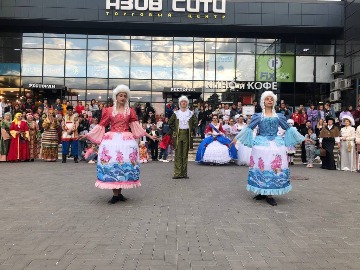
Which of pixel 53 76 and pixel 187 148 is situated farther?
pixel 53 76

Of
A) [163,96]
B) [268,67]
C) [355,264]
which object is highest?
[268,67]

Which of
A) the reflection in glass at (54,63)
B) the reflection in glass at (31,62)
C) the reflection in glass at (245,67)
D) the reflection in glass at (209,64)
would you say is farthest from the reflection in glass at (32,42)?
the reflection in glass at (245,67)

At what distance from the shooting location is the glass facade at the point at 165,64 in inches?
1073

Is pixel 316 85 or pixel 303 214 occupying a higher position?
pixel 316 85

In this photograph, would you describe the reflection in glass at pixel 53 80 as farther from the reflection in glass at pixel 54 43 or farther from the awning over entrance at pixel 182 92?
the awning over entrance at pixel 182 92

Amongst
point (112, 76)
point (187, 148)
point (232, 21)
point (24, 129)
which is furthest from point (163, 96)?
point (187, 148)

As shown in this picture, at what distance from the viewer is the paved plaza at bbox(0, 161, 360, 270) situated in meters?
4.18

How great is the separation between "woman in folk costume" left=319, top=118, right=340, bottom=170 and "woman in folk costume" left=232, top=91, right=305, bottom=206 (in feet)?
25.8

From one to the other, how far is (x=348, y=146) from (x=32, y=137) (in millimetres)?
12560

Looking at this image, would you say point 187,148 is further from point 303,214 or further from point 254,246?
point 254,246

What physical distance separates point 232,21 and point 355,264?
23.1 m

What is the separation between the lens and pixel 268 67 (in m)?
28.0

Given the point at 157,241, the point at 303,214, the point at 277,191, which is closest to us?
the point at 157,241

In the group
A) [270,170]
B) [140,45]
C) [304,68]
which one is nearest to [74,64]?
[140,45]
